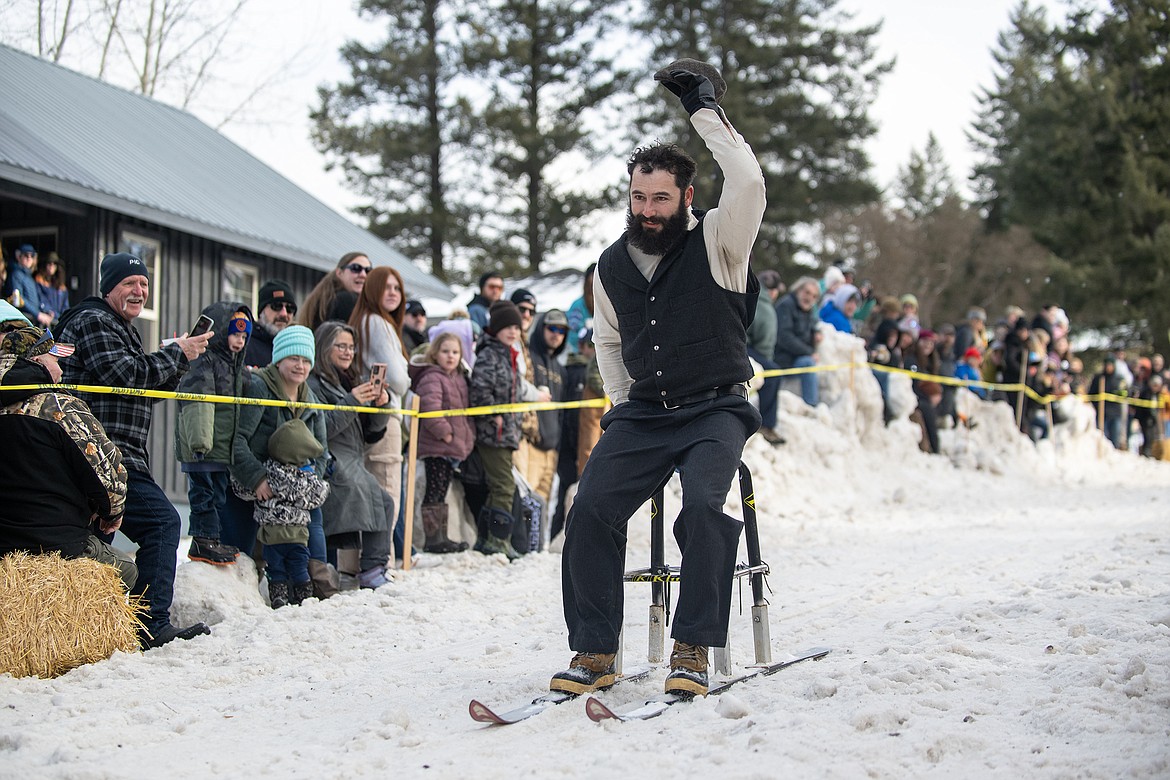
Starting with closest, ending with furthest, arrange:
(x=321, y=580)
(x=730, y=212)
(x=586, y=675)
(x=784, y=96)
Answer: (x=586, y=675) < (x=730, y=212) < (x=321, y=580) < (x=784, y=96)

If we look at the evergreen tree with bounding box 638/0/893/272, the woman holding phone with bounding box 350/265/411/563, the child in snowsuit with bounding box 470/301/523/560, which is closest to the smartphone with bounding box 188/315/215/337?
the woman holding phone with bounding box 350/265/411/563

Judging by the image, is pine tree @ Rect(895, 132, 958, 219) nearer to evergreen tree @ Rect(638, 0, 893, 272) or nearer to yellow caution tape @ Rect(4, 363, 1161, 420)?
evergreen tree @ Rect(638, 0, 893, 272)

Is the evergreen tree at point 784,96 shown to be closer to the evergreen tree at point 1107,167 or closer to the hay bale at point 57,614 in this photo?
the evergreen tree at point 1107,167

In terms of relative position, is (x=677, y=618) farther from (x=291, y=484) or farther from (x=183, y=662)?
(x=291, y=484)

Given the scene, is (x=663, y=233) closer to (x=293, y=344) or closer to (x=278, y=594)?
(x=293, y=344)

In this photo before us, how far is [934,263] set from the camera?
40656mm

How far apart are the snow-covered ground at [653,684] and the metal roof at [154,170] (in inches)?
224

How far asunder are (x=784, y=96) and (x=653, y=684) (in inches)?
1054

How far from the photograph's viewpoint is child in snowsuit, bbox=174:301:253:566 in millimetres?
6480

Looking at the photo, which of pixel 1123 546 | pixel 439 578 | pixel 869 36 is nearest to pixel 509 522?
pixel 439 578

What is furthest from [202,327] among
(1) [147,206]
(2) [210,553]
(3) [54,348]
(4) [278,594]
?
(1) [147,206]

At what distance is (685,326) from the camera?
4.64m

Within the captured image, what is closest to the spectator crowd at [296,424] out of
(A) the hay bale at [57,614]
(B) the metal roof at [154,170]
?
(A) the hay bale at [57,614]

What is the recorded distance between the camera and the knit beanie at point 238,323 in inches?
268
